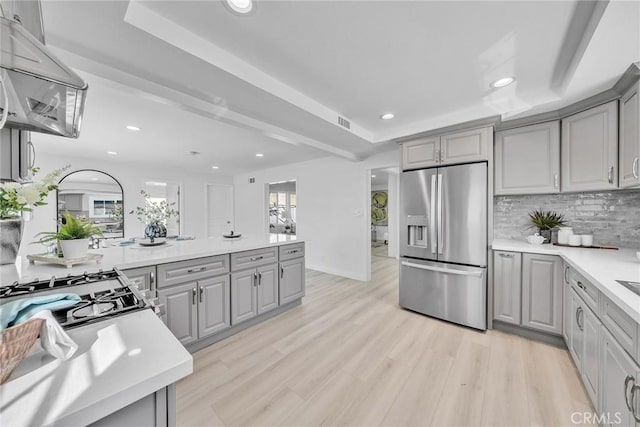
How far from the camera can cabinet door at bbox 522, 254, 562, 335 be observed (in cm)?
219

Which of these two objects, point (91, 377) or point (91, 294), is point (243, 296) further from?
point (91, 377)

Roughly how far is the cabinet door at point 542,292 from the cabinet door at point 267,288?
254cm

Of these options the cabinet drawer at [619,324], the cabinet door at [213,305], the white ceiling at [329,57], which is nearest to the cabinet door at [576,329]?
the cabinet drawer at [619,324]

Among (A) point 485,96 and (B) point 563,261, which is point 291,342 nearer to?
(B) point 563,261

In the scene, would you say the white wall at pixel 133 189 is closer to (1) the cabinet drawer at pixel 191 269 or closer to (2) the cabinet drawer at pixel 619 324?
(1) the cabinet drawer at pixel 191 269

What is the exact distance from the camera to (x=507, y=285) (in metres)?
2.45

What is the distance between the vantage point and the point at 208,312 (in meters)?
2.24

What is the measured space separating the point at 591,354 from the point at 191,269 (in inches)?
113

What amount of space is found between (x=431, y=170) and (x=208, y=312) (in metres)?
2.74

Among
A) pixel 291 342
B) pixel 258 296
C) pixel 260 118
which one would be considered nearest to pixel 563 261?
pixel 291 342

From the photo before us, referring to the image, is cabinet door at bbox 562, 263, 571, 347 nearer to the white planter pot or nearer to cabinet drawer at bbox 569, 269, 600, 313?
cabinet drawer at bbox 569, 269, 600, 313

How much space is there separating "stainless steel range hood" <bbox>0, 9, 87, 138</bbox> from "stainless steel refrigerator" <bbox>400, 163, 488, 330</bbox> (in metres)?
2.86

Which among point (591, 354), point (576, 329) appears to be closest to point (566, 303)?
point (576, 329)

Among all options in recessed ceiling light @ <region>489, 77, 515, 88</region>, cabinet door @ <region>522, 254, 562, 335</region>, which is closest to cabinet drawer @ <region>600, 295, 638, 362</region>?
cabinet door @ <region>522, 254, 562, 335</region>
